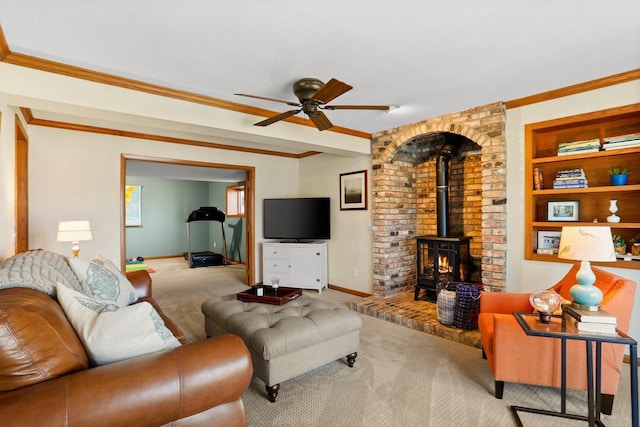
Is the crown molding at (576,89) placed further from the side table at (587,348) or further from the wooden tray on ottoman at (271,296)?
the wooden tray on ottoman at (271,296)

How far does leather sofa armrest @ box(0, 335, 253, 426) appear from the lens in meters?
1.05

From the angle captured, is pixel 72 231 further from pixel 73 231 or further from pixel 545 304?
pixel 545 304

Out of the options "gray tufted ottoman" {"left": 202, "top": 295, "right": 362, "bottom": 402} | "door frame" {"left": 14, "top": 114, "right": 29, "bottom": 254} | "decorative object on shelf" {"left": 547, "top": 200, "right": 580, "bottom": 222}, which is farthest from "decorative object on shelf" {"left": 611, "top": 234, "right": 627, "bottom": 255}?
"door frame" {"left": 14, "top": 114, "right": 29, "bottom": 254}

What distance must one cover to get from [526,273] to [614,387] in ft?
4.43

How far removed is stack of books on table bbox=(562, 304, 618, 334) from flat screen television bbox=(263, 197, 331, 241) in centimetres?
373

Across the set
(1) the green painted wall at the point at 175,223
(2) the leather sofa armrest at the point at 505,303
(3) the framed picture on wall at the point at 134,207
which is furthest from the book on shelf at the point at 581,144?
(3) the framed picture on wall at the point at 134,207

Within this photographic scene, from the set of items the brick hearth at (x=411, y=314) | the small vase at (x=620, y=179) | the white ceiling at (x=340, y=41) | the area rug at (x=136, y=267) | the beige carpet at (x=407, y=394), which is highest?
the white ceiling at (x=340, y=41)

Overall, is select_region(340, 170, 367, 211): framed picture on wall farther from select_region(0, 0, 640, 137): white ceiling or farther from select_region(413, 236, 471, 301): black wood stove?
select_region(0, 0, 640, 137): white ceiling

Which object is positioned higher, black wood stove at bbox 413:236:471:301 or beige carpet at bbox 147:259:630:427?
black wood stove at bbox 413:236:471:301

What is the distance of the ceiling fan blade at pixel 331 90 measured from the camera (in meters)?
2.12

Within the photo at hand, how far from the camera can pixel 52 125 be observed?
3.83 meters

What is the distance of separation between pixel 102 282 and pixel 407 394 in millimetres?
2229

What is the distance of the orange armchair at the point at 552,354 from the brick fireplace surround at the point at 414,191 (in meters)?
1.77

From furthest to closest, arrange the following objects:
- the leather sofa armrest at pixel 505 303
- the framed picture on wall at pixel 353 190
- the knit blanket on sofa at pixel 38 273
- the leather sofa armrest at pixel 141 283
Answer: the framed picture on wall at pixel 353 190 → the leather sofa armrest at pixel 141 283 → the leather sofa armrest at pixel 505 303 → the knit blanket on sofa at pixel 38 273
